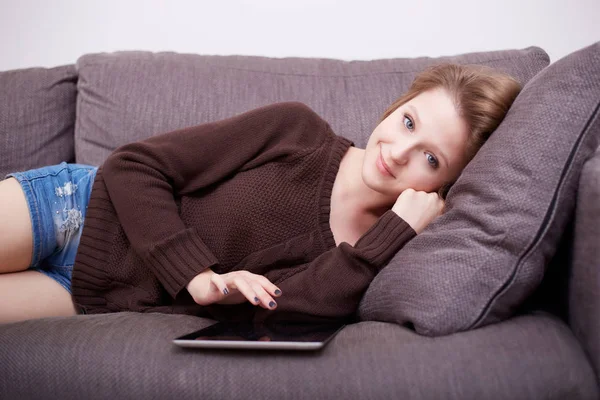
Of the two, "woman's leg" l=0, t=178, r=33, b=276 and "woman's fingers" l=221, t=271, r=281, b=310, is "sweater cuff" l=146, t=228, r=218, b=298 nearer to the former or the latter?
"woman's fingers" l=221, t=271, r=281, b=310

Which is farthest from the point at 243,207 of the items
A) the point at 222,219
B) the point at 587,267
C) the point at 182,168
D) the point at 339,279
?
the point at 587,267

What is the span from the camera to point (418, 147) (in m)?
1.16

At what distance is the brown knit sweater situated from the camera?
1098 mm

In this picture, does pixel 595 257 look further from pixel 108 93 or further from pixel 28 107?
pixel 28 107

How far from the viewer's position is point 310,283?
1.08m

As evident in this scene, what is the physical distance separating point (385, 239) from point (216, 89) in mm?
740

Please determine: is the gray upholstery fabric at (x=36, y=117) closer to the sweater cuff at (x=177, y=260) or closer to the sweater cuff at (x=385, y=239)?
the sweater cuff at (x=177, y=260)

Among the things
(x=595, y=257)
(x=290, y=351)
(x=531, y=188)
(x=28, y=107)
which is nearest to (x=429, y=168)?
(x=531, y=188)

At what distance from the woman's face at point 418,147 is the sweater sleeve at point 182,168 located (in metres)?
0.16

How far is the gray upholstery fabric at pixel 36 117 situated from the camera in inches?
61.9

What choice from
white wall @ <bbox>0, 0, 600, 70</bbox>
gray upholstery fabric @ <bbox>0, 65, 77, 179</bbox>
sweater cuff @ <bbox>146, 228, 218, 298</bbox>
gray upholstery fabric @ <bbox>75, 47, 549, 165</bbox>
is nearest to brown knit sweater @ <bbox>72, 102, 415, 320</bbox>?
sweater cuff @ <bbox>146, 228, 218, 298</bbox>

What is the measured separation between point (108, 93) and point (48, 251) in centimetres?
55

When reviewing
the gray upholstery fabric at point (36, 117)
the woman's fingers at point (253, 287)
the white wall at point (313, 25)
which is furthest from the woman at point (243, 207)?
the white wall at point (313, 25)

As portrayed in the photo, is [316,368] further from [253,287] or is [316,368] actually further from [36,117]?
[36,117]
